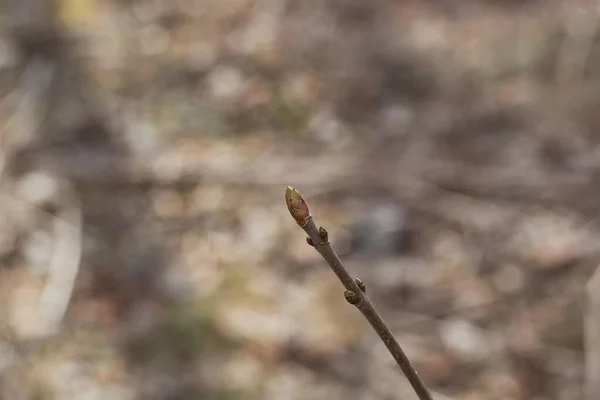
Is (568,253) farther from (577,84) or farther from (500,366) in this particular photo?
(577,84)

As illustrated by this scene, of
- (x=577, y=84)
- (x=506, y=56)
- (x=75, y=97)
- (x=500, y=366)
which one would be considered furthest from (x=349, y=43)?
(x=500, y=366)

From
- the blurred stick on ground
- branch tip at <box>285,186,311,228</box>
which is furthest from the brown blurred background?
branch tip at <box>285,186,311,228</box>

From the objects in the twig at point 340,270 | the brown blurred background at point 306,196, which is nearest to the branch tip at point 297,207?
the twig at point 340,270

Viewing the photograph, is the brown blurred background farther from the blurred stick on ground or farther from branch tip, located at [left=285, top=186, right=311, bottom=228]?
branch tip, located at [left=285, top=186, right=311, bottom=228]

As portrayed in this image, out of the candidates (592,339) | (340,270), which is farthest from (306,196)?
(340,270)

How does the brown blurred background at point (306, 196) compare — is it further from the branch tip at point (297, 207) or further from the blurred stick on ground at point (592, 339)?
the branch tip at point (297, 207)

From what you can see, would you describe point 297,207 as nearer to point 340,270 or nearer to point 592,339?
point 340,270
